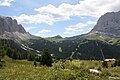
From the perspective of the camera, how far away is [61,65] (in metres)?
10.2

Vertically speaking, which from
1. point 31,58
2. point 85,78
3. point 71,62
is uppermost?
point 71,62

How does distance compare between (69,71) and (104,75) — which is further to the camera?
(104,75)

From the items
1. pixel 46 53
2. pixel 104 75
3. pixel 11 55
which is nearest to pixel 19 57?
pixel 11 55

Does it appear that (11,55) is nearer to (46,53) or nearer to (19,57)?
(19,57)

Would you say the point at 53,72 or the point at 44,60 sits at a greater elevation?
the point at 53,72

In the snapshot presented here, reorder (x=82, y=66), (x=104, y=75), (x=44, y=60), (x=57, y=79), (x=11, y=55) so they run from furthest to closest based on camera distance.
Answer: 1. (x=11, y=55)
2. (x=44, y=60)
3. (x=104, y=75)
4. (x=82, y=66)
5. (x=57, y=79)

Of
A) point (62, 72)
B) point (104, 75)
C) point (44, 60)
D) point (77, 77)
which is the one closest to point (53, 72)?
point (62, 72)

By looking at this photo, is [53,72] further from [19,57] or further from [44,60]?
[19,57]

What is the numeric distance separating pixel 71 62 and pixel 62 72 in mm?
675

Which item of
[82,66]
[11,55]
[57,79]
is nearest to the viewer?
[57,79]

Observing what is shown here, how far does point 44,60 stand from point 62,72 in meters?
48.1

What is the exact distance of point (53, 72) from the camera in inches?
396

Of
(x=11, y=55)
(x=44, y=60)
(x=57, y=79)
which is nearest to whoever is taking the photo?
(x=57, y=79)

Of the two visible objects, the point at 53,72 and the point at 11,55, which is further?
the point at 11,55
